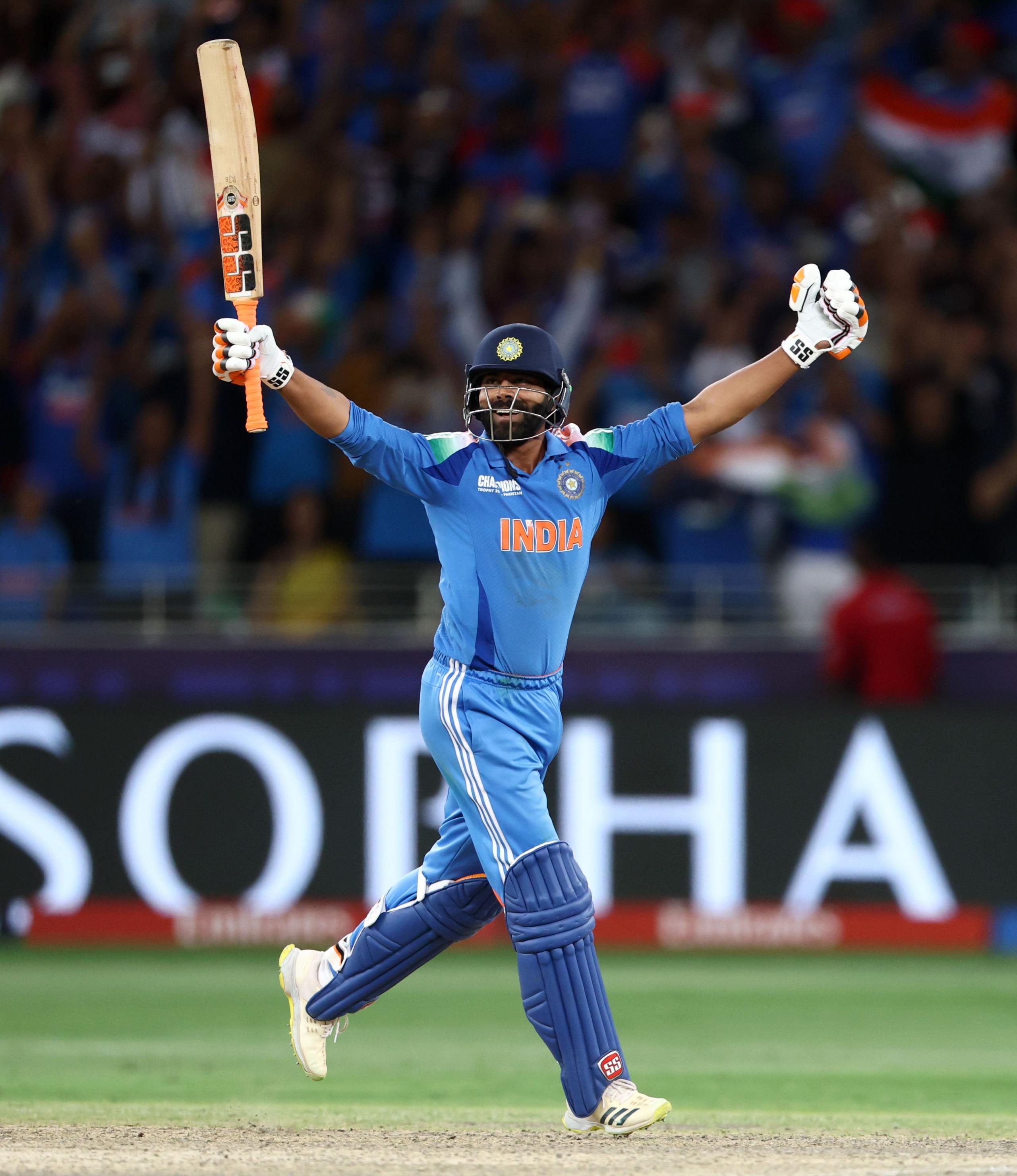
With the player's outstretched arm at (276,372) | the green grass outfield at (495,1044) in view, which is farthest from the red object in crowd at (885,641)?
the player's outstretched arm at (276,372)

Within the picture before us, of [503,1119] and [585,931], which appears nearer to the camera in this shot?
[585,931]

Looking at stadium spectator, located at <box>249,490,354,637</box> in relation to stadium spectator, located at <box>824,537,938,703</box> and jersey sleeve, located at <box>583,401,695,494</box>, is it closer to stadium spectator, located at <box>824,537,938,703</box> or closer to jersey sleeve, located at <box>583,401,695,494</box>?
stadium spectator, located at <box>824,537,938,703</box>

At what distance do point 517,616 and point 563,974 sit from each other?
99 cm

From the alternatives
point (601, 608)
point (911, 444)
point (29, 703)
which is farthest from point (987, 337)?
point (29, 703)

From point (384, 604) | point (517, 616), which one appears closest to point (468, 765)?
point (517, 616)

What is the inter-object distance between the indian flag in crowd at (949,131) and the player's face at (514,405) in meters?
7.52

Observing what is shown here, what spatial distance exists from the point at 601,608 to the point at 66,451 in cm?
323

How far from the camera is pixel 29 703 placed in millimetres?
10766

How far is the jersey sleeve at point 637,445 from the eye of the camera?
5.68m

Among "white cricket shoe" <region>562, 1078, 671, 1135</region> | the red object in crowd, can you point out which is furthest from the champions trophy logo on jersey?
the red object in crowd

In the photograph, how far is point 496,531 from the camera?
544cm

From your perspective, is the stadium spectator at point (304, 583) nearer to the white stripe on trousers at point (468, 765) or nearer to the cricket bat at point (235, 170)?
the cricket bat at point (235, 170)

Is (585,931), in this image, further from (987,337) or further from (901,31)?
(901,31)

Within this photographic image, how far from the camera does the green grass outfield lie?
640 cm
